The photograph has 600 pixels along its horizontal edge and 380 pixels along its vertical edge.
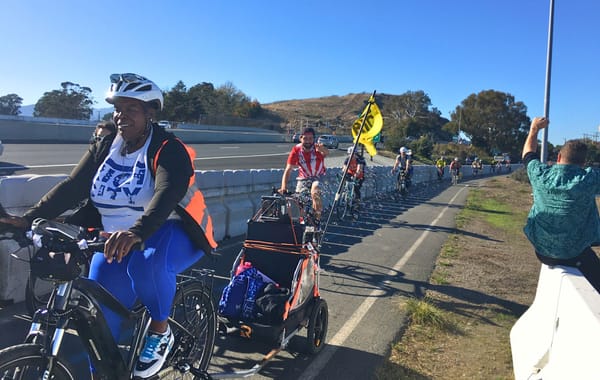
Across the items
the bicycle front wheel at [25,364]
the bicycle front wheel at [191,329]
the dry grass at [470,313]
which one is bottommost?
the dry grass at [470,313]

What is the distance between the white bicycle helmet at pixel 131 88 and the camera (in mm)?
2789

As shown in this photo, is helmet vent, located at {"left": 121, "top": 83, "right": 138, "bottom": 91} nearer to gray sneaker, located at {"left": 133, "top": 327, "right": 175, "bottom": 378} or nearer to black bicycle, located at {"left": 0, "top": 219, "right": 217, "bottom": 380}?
black bicycle, located at {"left": 0, "top": 219, "right": 217, "bottom": 380}

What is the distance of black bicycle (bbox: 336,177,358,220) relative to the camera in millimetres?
13164

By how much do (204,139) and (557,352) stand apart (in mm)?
42095

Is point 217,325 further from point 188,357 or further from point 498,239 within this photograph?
point 498,239

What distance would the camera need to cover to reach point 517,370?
410 centimetres

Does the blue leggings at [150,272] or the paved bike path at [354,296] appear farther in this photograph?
the paved bike path at [354,296]

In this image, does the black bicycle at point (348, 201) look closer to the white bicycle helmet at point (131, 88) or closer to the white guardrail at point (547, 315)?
the white guardrail at point (547, 315)

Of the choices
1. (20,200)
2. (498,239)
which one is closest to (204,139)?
(498,239)

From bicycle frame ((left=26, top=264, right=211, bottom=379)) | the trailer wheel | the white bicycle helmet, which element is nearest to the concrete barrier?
the trailer wheel

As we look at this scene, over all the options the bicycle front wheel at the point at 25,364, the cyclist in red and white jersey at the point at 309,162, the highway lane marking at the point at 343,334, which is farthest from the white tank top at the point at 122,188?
the cyclist in red and white jersey at the point at 309,162

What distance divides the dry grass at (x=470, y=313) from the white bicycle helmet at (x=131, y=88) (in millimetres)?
3032

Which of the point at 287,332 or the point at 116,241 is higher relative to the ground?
the point at 116,241

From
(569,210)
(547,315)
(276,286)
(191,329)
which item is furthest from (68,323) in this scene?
(569,210)
